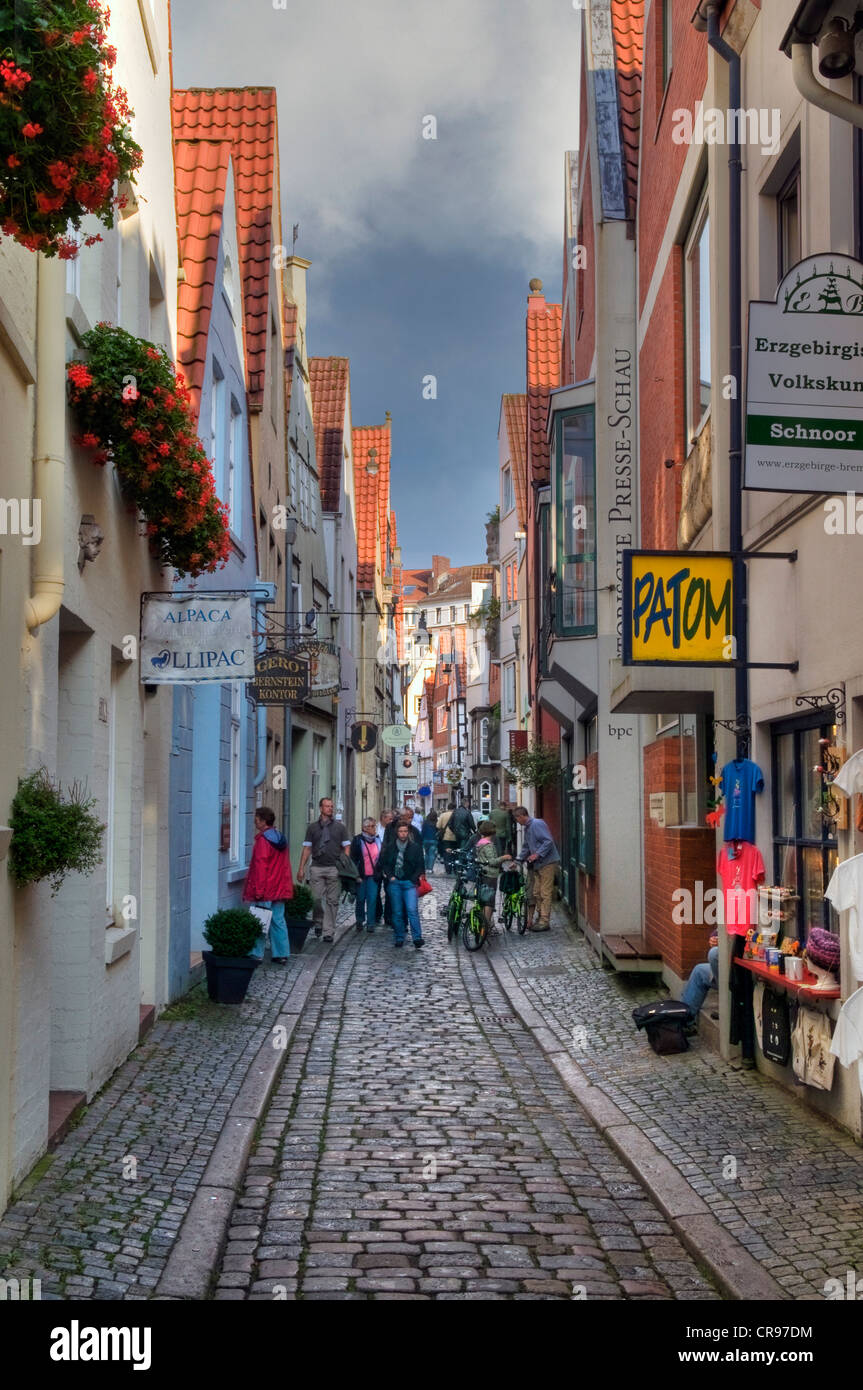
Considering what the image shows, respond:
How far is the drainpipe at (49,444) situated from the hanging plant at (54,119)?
1995 mm

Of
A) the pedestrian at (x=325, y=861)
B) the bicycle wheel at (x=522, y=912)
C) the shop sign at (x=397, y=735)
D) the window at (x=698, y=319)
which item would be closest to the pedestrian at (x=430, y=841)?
the shop sign at (x=397, y=735)

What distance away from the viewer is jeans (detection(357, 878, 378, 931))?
2011 centimetres

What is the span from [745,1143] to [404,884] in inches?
425

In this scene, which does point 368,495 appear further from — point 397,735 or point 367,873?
point 367,873

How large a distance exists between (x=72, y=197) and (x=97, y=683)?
4336 mm

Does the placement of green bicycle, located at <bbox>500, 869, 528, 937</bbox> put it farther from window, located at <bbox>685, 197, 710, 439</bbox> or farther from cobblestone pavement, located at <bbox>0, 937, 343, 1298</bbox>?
cobblestone pavement, located at <bbox>0, 937, 343, 1298</bbox>

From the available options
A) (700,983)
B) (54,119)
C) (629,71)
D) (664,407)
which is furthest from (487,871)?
(54,119)

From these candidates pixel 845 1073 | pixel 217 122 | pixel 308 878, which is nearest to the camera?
pixel 845 1073

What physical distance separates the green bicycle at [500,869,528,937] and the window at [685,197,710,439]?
8.54 m

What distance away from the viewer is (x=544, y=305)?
33.5 meters

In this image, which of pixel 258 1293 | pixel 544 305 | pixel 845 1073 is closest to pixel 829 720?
pixel 845 1073

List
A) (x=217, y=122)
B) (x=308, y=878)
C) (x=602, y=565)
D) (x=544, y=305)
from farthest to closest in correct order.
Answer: (x=544, y=305), (x=217, y=122), (x=308, y=878), (x=602, y=565)

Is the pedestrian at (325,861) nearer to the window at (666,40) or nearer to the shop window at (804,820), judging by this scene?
the window at (666,40)
